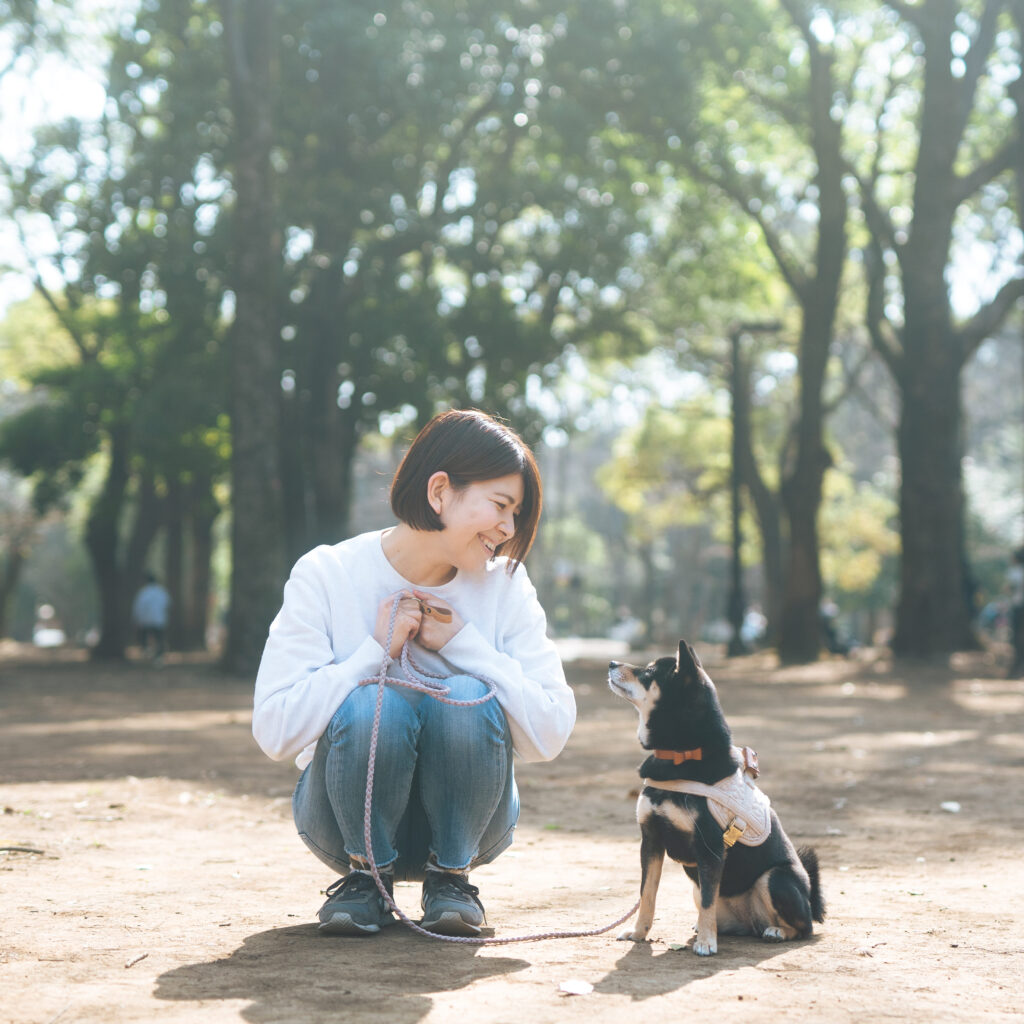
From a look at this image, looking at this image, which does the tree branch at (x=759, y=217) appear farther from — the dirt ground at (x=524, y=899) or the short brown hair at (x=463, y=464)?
the short brown hair at (x=463, y=464)

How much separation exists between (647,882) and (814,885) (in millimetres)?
611

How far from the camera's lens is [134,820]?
6648mm

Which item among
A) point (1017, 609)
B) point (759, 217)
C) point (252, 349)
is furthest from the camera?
Result: point (759, 217)

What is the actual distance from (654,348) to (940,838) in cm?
2612

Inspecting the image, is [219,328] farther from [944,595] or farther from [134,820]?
[134,820]

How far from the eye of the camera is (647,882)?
3.83m

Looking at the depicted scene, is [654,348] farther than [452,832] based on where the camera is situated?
Yes

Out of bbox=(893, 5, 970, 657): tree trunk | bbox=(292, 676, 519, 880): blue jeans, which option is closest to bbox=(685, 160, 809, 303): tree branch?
bbox=(893, 5, 970, 657): tree trunk

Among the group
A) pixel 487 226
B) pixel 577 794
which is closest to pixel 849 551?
pixel 487 226

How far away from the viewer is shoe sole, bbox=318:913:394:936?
3.73 m

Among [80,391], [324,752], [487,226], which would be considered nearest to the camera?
[324,752]

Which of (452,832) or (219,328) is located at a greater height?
(219,328)

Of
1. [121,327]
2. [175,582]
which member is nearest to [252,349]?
[121,327]

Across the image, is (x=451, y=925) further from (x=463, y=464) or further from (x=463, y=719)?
(x=463, y=464)
